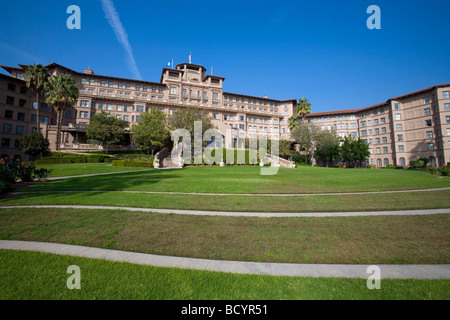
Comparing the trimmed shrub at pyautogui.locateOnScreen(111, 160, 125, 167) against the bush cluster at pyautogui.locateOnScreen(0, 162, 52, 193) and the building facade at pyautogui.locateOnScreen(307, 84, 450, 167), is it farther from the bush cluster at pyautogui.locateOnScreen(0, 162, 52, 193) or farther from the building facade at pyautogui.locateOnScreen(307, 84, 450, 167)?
the building facade at pyautogui.locateOnScreen(307, 84, 450, 167)

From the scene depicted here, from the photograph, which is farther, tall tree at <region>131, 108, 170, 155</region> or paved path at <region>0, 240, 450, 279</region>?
tall tree at <region>131, 108, 170, 155</region>

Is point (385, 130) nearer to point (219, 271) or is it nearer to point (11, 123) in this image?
point (219, 271)

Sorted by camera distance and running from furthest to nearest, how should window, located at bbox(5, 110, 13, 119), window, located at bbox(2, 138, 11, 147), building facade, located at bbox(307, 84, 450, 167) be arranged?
1. building facade, located at bbox(307, 84, 450, 167)
2. window, located at bbox(5, 110, 13, 119)
3. window, located at bbox(2, 138, 11, 147)

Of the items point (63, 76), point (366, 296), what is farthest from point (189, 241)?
point (63, 76)

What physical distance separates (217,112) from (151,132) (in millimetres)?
28523

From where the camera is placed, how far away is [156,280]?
10.7ft

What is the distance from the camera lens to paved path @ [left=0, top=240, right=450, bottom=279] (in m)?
3.53

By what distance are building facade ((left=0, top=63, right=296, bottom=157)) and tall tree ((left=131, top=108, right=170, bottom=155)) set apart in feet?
44.5

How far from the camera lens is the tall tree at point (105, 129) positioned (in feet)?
142

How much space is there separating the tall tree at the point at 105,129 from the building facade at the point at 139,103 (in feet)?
15.6

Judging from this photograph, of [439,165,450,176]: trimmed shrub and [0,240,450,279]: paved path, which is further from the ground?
[439,165,450,176]: trimmed shrub

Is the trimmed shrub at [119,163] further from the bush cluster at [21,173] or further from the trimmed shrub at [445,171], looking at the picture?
the trimmed shrub at [445,171]

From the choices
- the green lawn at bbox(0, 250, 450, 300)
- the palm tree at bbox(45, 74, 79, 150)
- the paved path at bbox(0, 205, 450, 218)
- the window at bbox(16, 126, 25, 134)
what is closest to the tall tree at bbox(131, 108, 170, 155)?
the palm tree at bbox(45, 74, 79, 150)

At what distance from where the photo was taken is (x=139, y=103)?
183 ft
